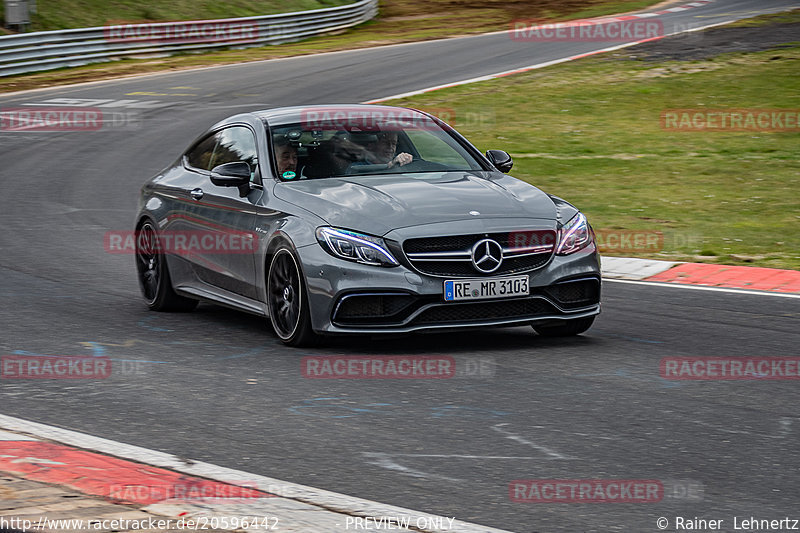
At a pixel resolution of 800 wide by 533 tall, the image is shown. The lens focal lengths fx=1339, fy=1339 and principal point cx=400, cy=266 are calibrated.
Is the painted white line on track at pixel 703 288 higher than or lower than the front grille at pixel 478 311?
lower

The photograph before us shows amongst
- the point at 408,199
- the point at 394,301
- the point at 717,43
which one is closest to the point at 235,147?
the point at 408,199

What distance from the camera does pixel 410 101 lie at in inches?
1036

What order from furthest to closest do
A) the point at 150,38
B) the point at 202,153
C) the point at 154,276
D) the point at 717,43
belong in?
the point at 150,38 → the point at 717,43 → the point at 154,276 → the point at 202,153

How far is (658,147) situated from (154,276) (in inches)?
487

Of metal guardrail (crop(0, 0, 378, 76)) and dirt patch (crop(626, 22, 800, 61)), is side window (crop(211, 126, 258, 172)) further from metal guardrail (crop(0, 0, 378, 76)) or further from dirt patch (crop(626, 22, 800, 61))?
metal guardrail (crop(0, 0, 378, 76))

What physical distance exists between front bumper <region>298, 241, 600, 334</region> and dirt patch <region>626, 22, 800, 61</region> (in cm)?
2281

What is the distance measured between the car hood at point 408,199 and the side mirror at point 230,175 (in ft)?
0.88

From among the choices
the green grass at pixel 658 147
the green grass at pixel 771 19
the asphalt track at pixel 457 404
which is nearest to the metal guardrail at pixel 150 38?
the green grass at pixel 658 147

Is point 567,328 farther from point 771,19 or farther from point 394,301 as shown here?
point 771,19

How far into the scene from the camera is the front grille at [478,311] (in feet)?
26.0

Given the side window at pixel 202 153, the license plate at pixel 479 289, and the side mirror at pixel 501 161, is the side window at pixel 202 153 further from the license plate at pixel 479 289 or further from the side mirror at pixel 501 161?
the license plate at pixel 479 289

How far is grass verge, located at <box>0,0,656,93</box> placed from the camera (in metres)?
34.0

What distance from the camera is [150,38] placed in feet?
125

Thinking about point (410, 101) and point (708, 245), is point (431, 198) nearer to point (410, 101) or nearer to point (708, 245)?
point (708, 245)
